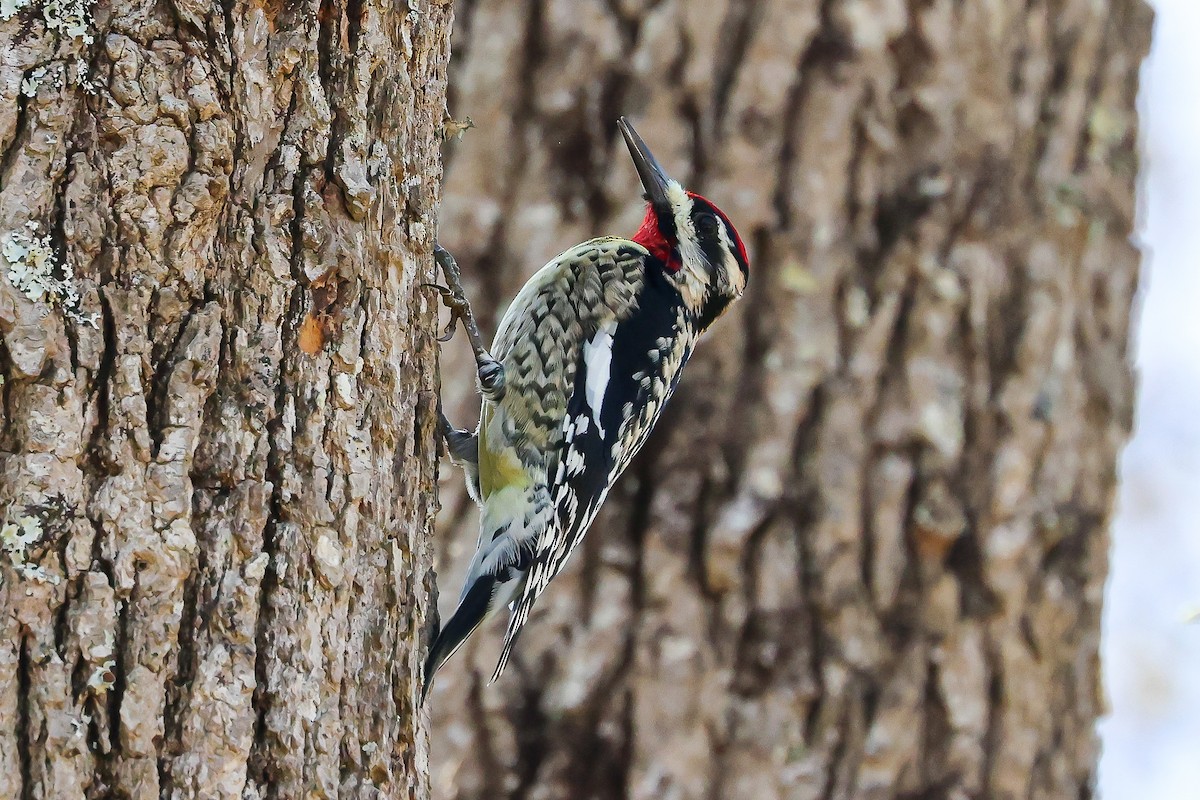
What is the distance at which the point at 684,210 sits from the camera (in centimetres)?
295

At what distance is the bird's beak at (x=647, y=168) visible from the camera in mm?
2920

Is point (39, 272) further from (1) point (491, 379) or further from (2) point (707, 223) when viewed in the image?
(2) point (707, 223)

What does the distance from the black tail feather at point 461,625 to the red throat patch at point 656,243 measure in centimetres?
97

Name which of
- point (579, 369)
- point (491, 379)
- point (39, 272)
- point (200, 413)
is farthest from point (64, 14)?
point (579, 369)

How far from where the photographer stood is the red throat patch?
3.06 metres

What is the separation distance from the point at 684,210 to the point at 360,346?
1.40m

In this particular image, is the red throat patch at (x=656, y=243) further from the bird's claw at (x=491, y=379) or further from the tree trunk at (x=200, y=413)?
the tree trunk at (x=200, y=413)

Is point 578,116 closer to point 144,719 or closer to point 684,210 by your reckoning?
point 684,210

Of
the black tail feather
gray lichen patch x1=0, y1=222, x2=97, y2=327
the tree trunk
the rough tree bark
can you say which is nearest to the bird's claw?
the rough tree bark

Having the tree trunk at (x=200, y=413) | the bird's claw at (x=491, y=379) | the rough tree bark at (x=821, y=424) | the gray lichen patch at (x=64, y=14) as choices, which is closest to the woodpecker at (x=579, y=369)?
the bird's claw at (x=491, y=379)

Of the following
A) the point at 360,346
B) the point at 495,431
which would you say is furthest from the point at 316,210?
the point at 495,431

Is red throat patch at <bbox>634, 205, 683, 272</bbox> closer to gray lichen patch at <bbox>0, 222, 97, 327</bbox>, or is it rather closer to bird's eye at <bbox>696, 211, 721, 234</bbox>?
bird's eye at <bbox>696, 211, 721, 234</bbox>

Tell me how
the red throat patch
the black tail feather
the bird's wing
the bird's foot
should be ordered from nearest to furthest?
the black tail feather < the bird's foot < the bird's wing < the red throat patch

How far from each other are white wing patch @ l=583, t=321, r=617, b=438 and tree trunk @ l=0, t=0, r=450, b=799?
3.63ft
